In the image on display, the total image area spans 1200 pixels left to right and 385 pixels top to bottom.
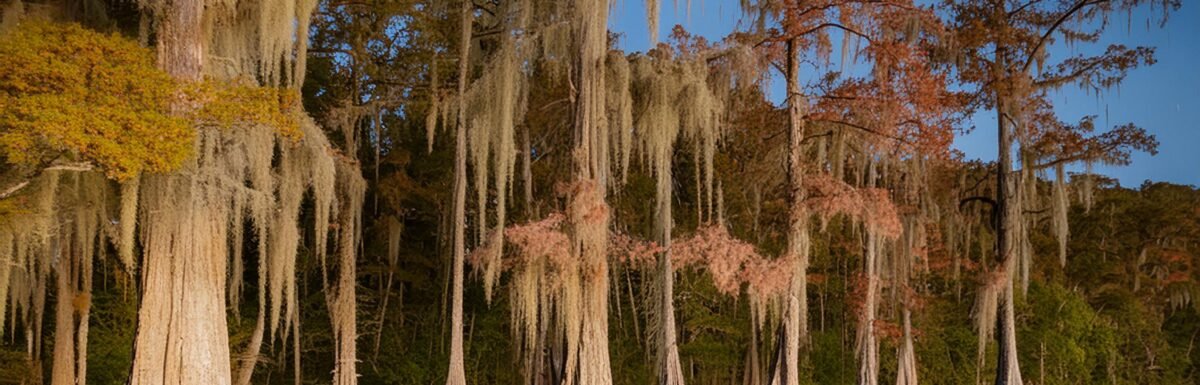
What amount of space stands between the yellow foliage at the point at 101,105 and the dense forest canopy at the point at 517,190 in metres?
0.03

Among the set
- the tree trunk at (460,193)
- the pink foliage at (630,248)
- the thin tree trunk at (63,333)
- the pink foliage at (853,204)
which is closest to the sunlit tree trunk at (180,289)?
the tree trunk at (460,193)

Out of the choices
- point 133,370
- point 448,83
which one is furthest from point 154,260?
point 448,83

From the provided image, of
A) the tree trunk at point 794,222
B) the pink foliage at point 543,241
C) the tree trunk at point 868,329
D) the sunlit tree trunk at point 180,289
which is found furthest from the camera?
the tree trunk at point 868,329

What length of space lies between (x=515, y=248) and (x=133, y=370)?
17.9 ft

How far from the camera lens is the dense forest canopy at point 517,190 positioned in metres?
10.5

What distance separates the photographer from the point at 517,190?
66.9 feet

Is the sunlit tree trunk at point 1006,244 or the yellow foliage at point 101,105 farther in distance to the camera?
the sunlit tree trunk at point 1006,244

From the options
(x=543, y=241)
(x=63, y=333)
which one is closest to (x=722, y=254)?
(x=543, y=241)

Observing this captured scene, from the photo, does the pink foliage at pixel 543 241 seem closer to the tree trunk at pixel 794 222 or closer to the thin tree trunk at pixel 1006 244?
the tree trunk at pixel 794 222

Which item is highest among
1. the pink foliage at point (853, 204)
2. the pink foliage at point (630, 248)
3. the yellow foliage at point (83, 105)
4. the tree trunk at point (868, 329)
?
the yellow foliage at point (83, 105)

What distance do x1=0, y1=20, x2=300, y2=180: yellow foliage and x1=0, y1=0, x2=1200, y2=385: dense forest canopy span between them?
0.03 m

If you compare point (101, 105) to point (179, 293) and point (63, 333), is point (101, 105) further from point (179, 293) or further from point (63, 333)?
point (63, 333)

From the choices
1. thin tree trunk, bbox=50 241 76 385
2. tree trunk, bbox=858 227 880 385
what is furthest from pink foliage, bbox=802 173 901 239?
thin tree trunk, bbox=50 241 76 385

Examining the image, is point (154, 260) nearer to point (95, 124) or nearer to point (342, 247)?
point (95, 124)
